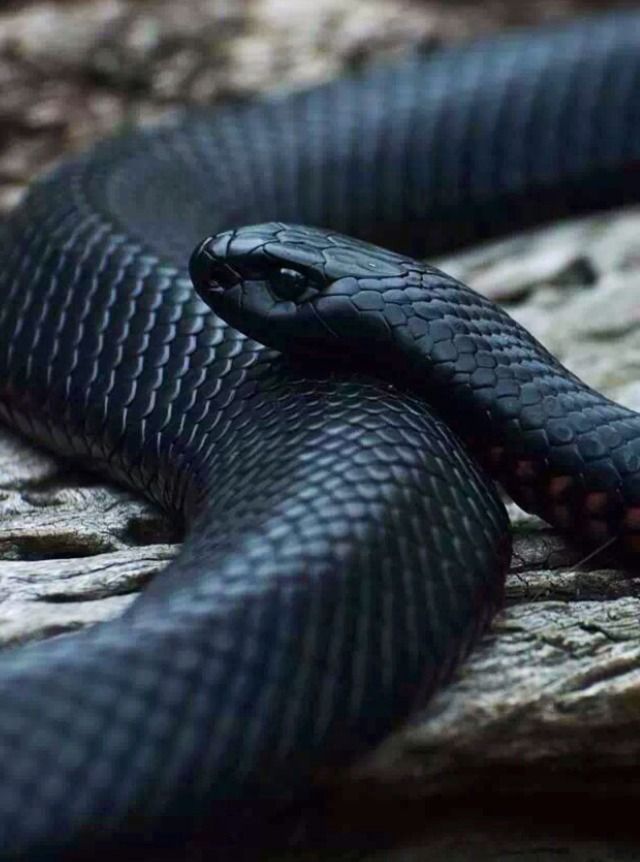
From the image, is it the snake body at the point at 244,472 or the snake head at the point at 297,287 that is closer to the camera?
the snake body at the point at 244,472

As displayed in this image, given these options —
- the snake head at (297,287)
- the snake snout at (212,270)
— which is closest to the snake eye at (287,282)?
the snake head at (297,287)

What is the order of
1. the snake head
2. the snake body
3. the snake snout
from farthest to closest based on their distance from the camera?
1. the snake snout
2. the snake head
3. the snake body

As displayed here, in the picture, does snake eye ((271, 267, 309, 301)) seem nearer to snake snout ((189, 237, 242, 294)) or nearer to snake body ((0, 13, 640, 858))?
snake body ((0, 13, 640, 858))

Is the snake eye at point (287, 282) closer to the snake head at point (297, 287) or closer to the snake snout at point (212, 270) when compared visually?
the snake head at point (297, 287)

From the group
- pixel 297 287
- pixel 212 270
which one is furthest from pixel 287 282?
pixel 212 270

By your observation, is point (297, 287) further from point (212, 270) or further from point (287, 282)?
point (212, 270)

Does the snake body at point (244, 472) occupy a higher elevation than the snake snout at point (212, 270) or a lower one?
lower

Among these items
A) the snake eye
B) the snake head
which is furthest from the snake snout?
the snake eye

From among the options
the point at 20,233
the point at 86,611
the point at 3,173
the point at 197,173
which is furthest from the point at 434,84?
the point at 86,611
